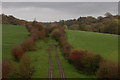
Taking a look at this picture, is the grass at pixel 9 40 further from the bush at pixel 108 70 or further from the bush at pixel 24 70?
the bush at pixel 108 70

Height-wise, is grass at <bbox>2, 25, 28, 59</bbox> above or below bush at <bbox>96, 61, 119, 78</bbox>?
above

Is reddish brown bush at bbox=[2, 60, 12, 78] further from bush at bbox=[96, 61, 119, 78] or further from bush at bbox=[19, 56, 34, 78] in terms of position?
bush at bbox=[96, 61, 119, 78]

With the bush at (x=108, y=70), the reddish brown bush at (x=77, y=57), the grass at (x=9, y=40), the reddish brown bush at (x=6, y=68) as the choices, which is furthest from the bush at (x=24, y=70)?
the grass at (x=9, y=40)

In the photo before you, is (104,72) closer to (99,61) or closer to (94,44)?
(99,61)

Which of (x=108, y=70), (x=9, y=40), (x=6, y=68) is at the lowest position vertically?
(x=108, y=70)

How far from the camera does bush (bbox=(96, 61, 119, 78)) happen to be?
33.6 metres

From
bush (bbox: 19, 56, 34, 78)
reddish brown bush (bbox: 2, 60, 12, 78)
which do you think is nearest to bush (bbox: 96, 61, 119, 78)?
bush (bbox: 19, 56, 34, 78)

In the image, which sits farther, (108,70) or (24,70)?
(24,70)

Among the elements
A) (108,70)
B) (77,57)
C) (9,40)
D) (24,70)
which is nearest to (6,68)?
(24,70)

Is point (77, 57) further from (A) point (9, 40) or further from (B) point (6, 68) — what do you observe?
(A) point (9, 40)

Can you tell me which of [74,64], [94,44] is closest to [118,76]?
[74,64]

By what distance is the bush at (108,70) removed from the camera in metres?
33.6

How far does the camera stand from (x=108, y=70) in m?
34.2

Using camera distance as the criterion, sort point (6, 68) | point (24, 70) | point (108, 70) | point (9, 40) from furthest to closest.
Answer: point (9, 40)
point (24, 70)
point (108, 70)
point (6, 68)
